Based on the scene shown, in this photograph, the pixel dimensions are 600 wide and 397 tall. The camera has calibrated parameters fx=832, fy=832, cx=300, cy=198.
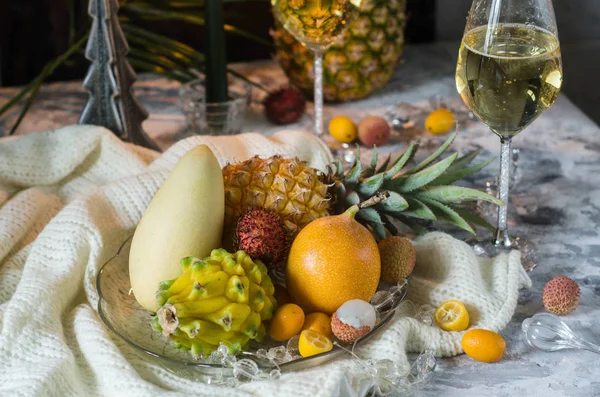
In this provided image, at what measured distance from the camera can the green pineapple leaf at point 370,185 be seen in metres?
0.90

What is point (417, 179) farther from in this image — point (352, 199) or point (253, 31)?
point (253, 31)

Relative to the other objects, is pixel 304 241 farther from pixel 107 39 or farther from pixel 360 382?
pixel 107 39

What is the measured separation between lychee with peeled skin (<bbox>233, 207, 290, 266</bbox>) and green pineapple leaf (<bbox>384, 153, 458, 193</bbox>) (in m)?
0.15

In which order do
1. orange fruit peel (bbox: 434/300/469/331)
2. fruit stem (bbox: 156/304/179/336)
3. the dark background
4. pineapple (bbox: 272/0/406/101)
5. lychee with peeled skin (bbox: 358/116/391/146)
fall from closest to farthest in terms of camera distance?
fruit stem (bbox: 156/304/179/336)
orange fruit peel (bbox: 434/300/469/331)
lychee with peeled skin (bbox: 358/116/391/146)
pineapple (bbox: 272/0/406/101)
the dark background

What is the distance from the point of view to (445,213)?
95 cm

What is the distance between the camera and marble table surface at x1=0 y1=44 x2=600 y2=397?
765 mm

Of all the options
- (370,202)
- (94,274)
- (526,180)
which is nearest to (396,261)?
(370,202)

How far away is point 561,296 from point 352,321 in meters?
0.24

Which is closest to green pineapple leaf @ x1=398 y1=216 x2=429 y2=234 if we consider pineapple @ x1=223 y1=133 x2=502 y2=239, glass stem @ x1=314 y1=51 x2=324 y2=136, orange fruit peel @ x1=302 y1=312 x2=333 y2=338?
pineapple @ x1=223 y1=133 x2=502 y2=239

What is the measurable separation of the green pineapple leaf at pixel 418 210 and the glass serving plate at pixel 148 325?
12cm

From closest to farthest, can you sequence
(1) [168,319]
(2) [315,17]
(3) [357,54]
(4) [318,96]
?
(1) [168,319], (2) [315,17], (4) [318,96], (3) [357,54]

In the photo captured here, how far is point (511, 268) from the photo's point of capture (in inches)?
35.3

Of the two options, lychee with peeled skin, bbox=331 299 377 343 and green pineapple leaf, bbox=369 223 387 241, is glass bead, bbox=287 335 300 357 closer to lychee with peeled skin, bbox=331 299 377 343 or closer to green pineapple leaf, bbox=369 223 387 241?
lychee with peeled skin, bbox=331 299 377 343

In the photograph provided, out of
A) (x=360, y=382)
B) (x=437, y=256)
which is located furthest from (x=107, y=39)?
(x=360, y=382)
